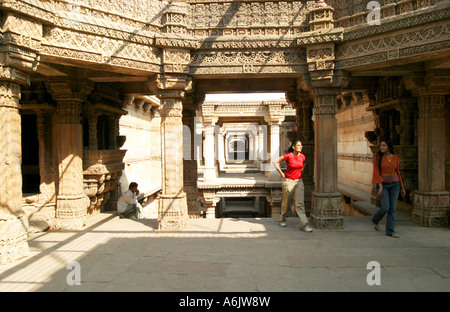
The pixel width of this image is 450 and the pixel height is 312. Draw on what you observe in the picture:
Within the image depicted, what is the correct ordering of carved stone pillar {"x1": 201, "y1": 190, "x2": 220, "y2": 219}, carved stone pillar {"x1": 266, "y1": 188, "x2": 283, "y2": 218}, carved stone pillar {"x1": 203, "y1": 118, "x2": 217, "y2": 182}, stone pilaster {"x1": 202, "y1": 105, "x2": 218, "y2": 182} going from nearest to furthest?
carved stone pillar {"x1": 266, "y1": 188, "x2": 283, "y2": 218}, carved stone pillar {"x1": 201, "y1": 190, "x2": 220, "y2": 219}, stone pilaster {"x1": 202, "y1": 105, "x2": 218, "y2": 182}, carved stone pillar {"x1": 203, "y1": 118, "x2": 217, "y2": 182}

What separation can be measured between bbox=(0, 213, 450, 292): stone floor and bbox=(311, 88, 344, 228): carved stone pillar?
326mm

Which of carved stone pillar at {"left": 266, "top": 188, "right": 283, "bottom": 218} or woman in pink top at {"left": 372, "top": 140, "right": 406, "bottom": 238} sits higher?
woman in pink top at {"left": 372, "top": 140, "right": 406, "bottom": 238}

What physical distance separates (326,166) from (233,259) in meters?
2.84

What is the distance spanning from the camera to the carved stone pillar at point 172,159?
6.29 meters

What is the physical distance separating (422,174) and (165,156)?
5.29 meters

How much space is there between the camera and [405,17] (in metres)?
5.24

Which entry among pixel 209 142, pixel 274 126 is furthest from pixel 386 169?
pixel 209 142

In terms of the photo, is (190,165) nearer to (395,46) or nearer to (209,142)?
(395,46)

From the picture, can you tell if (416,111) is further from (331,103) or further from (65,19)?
(65,19)

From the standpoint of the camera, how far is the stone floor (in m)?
3.78

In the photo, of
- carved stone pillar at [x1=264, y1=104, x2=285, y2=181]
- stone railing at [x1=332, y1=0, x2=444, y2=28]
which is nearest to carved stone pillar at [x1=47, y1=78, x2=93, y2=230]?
stone railing at [x1=332, y1=0, x2=444, y2=28]

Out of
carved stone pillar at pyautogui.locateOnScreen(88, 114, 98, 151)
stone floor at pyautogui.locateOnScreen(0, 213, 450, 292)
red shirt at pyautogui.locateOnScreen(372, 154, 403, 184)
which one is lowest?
stone floor at pyautogui.locateOnScreen(0, 213, 450, 292)

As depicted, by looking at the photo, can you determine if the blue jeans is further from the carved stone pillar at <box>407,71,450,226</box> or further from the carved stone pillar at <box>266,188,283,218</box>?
the carved stone pillar at <box>266,188,283,218</box>

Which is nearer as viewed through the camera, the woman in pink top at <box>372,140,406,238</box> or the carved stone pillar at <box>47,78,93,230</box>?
the woman in pink top at <box>372,140,406,238</box>
